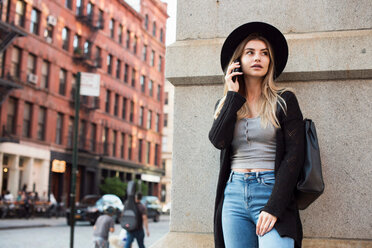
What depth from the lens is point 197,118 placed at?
4.17m

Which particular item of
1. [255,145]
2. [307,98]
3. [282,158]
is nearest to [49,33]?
[307,98]

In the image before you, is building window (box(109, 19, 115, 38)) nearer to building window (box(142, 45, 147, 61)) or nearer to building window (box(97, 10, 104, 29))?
building window (box(97, 10, 104, 29))

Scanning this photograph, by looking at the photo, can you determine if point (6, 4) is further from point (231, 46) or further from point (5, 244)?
point (231, 46)

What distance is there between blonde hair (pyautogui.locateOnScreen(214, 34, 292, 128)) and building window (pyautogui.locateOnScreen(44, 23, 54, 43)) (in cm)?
3474

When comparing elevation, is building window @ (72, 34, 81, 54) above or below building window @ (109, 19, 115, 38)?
below

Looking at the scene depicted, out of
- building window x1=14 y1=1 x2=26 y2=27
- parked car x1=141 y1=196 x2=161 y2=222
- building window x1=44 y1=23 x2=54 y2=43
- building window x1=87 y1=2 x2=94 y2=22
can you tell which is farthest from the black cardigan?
building window x1=87 y1=2 x2=94 y2=22

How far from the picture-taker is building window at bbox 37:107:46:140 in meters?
35.4

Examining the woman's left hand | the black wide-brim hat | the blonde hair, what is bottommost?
the woman's left hand

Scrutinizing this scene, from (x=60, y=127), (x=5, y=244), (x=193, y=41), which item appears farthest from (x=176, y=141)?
(x=60, y=127)

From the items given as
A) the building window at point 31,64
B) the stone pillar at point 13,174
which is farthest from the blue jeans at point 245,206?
the building window at point 31,64

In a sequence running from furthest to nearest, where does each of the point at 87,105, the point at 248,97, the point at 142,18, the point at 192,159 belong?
the point at 142,18 < the point at 87,105 < the point at 192,159 < the point at 248,97

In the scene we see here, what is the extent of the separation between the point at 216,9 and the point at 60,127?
34.9m

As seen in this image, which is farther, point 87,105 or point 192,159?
point 87,105

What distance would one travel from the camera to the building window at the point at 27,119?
111ft
